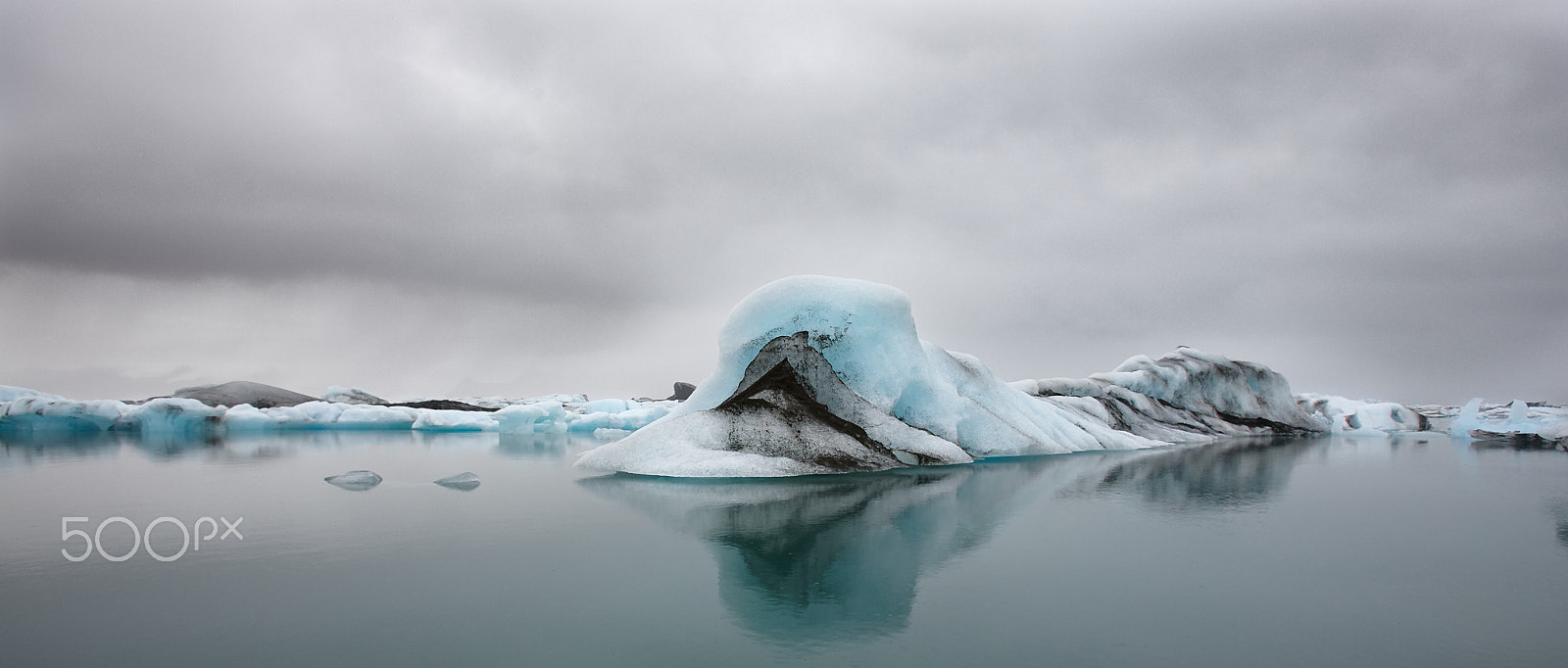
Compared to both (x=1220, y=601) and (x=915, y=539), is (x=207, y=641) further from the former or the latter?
(x=1220, y=601)

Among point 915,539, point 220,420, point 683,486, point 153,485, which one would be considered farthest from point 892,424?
point 220,420

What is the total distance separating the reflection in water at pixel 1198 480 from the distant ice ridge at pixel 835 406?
225 cm

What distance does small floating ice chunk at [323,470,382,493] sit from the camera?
24.3 feet

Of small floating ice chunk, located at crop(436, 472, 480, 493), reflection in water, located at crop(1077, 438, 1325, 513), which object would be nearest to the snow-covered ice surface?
small floating ice chunk, located at crop(436, 472, 480, 493)

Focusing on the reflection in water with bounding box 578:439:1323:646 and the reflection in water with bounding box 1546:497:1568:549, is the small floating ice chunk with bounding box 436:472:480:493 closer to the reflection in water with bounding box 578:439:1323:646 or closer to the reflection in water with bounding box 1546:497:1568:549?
the reflection in water with bounding box 578:439:1323:646

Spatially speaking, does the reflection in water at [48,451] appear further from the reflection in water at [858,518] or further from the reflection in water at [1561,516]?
the reflection in water at [1561,516]

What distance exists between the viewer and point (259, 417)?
2064 centimetres

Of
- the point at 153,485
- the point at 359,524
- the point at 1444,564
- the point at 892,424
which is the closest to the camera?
the point at 1444,564

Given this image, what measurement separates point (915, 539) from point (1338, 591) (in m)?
2.30

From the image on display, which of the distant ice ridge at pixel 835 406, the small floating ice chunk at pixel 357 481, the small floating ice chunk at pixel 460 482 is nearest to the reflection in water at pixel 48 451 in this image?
the small floating ice chunk at pixel 357 481

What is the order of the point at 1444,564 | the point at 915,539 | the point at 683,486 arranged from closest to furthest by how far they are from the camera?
the point at 1444,564
the point at 915,539
the point at 683,486

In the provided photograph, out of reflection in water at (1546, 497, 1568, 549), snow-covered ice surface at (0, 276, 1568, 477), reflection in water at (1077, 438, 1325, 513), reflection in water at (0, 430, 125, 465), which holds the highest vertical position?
snow-covered ice surface at (0, 276, 1568, 477)

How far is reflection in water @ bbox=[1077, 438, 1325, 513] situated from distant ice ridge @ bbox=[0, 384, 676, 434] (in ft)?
48.4

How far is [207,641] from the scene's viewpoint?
9.21ft
